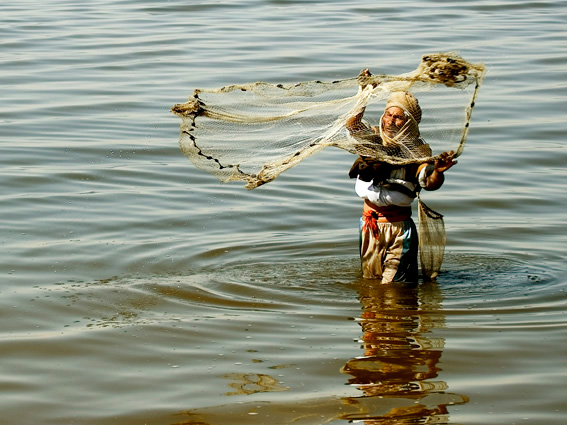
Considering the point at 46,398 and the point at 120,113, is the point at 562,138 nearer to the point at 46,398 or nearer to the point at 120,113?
the point at 120,113

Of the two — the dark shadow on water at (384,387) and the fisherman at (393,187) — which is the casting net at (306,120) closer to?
the fisherman at (393,187)

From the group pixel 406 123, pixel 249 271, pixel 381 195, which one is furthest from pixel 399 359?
pixel 249 271

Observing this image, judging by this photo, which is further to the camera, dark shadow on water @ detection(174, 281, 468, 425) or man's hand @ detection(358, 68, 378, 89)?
man's hand @ detection(358, 68, 378, 89)

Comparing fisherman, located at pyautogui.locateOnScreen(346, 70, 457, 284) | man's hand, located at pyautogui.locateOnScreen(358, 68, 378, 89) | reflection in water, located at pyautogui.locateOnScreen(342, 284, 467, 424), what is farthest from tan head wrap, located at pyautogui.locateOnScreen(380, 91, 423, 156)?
reflection in water, located at pyautogui.locateOnScreen(342, 284, 467, 424)

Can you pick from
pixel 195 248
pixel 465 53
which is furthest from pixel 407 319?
pixel 465 53

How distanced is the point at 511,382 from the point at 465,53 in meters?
10.7

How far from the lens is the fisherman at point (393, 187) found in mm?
6844

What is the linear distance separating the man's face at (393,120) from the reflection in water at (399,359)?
107cm

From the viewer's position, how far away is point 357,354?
604 cm

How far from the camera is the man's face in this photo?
6891mm

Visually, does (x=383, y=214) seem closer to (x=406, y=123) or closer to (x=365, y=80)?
(x=406, y=123)

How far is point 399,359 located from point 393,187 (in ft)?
4.70

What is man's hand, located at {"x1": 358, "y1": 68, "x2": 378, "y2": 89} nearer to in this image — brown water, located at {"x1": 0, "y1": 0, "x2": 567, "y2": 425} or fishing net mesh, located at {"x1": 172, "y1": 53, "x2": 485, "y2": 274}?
fishing net mesh, located at {"x1": 172, "y1": 53, "x2": 485, "y2": 274}

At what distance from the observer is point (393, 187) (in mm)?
7062
